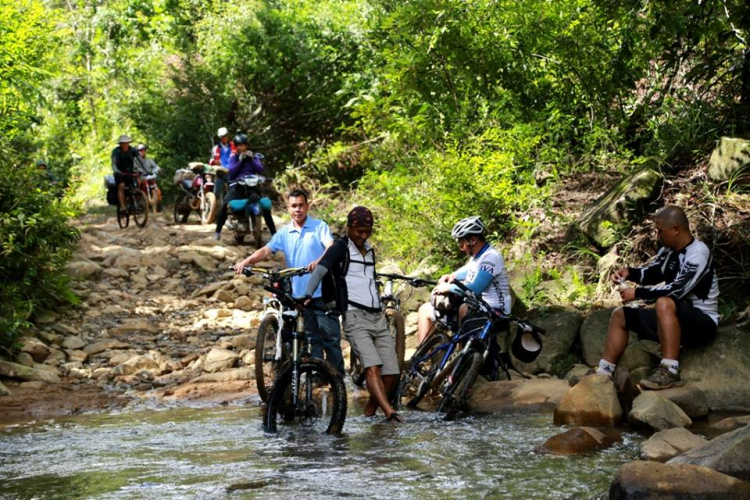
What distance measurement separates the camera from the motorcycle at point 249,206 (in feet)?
54.7

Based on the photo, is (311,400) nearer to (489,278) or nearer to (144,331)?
(489,278)

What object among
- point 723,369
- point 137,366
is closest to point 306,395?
point 723,369

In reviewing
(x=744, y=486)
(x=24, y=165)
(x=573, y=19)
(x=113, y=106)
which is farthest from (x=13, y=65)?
(x=113, y=106)

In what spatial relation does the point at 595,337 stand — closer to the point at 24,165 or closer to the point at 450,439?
the point at 450,439

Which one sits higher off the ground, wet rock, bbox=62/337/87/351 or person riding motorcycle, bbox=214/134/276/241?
person riding motorcycle, bbox=214/134/276/241

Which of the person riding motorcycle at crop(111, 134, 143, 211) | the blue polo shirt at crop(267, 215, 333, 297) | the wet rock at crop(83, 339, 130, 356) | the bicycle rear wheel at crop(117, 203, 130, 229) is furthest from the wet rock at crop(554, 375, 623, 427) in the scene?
the bicycle rear wheel at crop(117, 203, 130, 229)

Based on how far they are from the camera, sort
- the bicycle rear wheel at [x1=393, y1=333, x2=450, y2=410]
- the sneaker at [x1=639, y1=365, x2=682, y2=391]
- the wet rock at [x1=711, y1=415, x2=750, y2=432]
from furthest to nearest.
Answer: the bicycle rear wheel at [x1=393, y1=333, x2=450, y2=410], the sneaker at [x1=639, y1=365, x2=682, y2=391], the wet rock at [x1=711, y1=415, x2=750, y2=432]

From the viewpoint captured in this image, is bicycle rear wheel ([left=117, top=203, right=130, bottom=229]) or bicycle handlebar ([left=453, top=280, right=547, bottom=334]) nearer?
bicycle handlebar ([left=453, top=280, right=547, bottom=334])

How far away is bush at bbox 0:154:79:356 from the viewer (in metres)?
12.1

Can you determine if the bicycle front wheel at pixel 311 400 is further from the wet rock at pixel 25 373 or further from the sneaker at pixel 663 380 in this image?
the wet rock at pixel 25 373

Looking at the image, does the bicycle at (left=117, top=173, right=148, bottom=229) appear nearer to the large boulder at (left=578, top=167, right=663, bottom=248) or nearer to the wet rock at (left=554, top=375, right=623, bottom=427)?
the large boulder at (left=578, top=167, right=663, bottom=248)

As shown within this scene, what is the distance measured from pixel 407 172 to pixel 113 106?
16.1 metres

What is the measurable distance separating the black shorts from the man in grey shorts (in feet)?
6.79

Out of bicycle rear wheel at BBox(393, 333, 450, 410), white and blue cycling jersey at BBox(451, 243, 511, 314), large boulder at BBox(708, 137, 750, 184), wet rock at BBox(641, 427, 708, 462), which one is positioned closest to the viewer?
wet rock at BBox(641, 427, 708, 462)
